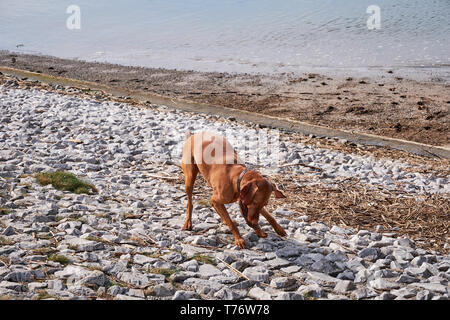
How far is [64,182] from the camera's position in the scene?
6824mm

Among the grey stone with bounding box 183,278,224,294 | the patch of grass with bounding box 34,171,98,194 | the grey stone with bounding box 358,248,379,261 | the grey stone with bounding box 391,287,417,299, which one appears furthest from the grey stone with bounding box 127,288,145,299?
Result: the patch of grass with bounding box 34,171,98,194

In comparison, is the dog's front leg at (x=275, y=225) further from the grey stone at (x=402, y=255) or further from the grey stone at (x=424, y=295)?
the grey stone at (x=424, y=295)

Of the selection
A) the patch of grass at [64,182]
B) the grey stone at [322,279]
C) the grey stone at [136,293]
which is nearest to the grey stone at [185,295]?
the grey stone at [136,293]

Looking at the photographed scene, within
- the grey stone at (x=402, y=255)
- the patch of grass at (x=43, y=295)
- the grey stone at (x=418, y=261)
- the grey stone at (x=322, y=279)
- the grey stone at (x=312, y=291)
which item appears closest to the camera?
the patch of grass at (x=43, y=295)

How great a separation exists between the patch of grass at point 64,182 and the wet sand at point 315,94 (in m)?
6.31

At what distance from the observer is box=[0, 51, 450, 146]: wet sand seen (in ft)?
38.0

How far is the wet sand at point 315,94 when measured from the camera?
1159 centimetres

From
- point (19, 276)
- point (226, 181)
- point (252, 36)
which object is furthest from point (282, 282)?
point (252, 36)

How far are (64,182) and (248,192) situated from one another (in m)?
3.02

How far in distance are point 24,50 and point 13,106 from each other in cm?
1313

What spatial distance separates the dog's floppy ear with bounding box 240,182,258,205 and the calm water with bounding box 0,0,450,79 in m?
13.3

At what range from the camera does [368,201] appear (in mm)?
6852

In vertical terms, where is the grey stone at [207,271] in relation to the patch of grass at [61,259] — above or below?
below

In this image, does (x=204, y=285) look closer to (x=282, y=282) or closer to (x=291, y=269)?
(x=282, y=282)
